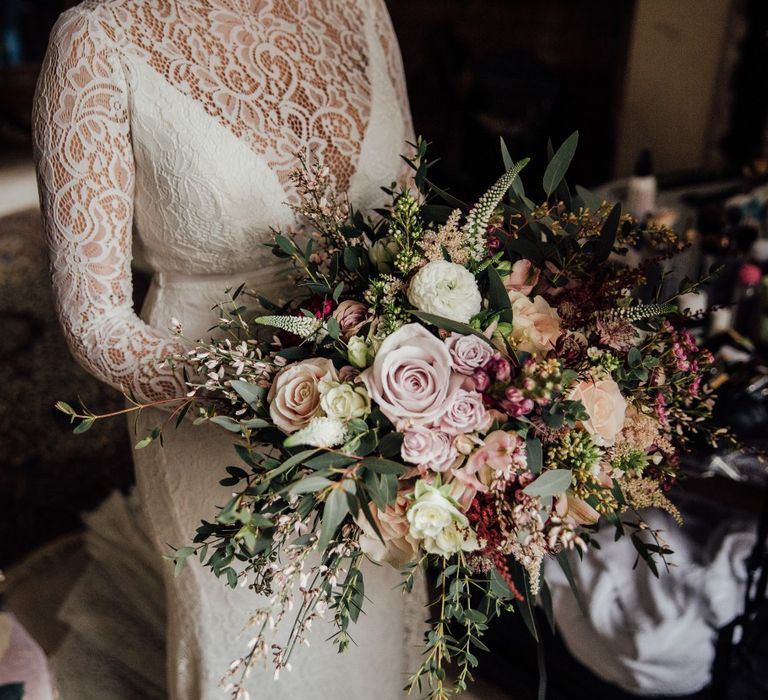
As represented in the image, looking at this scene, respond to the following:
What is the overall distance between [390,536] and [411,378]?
20cm

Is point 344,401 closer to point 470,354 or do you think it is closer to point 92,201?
point 470,354

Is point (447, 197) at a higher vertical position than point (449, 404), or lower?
higher

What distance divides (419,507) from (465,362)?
0.56ft

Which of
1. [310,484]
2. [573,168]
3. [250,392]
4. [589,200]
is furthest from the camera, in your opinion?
[573,168]

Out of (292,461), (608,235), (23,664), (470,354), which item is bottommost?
(23,664)

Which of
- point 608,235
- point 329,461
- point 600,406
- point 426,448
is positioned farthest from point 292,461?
point 608,235

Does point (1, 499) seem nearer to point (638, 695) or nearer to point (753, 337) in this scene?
point (638, 695)

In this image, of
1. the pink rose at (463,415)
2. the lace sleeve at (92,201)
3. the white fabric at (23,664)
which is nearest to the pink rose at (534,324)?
the pink rose at (463,415)

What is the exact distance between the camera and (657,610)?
66.7 inches

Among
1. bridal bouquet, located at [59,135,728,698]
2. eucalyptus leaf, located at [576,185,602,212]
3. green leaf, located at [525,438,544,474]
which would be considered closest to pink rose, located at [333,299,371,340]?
bridal bouquet, located at [59,135,728,698]

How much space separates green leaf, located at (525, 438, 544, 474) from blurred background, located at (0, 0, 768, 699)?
369mm

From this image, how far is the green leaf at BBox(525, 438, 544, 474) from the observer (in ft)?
2.99

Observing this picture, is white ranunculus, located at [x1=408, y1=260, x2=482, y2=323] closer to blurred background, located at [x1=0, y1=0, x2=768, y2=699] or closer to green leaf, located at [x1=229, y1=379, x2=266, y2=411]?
green leaf, located at [x1=229, y1=379, x2=266, y2=411]

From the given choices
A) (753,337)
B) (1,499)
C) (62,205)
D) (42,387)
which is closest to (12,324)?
(42,387)
